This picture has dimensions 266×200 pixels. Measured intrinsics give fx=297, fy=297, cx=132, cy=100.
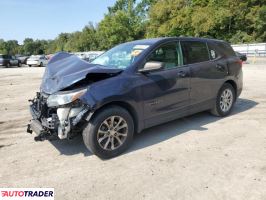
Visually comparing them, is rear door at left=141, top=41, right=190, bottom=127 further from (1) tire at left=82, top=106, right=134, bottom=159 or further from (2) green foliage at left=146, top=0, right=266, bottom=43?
(2) green foliage at left=146, top=0, right=266, bottom=43

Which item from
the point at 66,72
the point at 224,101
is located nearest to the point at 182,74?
the point at 224,101

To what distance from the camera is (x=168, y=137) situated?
5.27 meters

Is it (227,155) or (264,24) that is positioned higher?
(264,24)

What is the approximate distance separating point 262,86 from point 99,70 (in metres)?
7.99

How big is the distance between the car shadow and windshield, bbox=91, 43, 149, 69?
4.40 feet

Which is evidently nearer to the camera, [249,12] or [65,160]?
[65,160]

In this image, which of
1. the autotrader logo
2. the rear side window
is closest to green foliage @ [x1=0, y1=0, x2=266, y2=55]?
the rear side window

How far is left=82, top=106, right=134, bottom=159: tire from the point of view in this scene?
427cm

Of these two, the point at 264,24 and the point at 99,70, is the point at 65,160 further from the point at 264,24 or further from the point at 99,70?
the point at 264,24

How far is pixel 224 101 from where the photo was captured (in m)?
6.41

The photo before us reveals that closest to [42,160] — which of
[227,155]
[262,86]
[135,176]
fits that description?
[135,176]

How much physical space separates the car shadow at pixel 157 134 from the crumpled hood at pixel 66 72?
1017 mm

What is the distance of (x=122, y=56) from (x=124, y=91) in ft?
3.45

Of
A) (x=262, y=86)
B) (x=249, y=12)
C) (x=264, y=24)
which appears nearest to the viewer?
(x=262, y=86)
